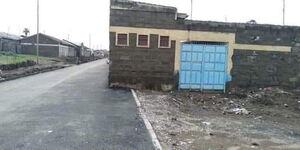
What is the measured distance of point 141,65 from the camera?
19.8 metres

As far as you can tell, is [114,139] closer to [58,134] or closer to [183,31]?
[58,134]

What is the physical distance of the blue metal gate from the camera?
20.4 m

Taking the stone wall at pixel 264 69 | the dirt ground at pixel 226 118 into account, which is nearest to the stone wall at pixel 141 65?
the dirt ground at pixel 226 118

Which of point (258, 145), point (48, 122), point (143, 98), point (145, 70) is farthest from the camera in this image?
point (145, 70)

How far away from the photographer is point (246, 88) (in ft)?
68.1

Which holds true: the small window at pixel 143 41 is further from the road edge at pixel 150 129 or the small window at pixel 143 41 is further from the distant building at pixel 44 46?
the distant building at pixel 44 46

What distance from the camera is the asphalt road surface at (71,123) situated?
8.55 meters

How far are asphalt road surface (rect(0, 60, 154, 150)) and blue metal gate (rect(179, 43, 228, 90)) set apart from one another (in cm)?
405

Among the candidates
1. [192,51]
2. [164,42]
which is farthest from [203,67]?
[164,42]

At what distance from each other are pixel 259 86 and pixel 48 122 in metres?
12.7

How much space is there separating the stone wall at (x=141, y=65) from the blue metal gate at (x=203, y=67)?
66 cm

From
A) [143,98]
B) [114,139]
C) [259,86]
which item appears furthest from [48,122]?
[259,86]

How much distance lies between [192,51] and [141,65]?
2553mm

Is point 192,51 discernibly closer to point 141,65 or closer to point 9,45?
point 141,65
